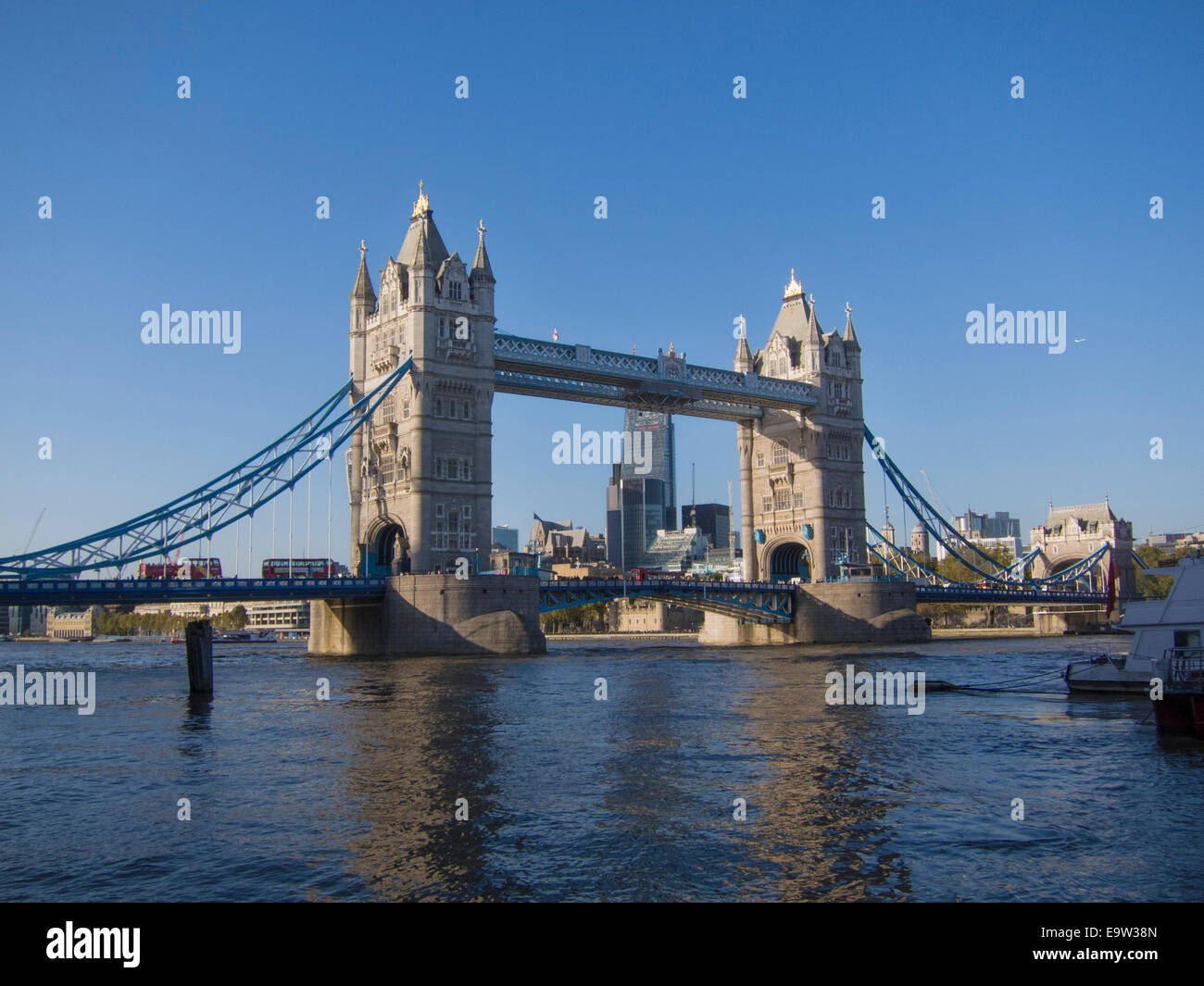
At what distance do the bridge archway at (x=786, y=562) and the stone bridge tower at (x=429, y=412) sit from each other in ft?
125

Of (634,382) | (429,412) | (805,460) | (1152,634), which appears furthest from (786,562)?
(1152,634)

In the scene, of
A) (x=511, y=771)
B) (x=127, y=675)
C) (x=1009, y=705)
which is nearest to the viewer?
(x=511, y=771)

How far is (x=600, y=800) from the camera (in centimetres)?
2120

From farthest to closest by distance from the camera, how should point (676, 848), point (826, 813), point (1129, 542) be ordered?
point (1129, 542) < point (826, 813) < point (676, 848)

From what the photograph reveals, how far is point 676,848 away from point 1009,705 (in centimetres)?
2526

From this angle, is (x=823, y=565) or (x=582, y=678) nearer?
(x=582, y=678)

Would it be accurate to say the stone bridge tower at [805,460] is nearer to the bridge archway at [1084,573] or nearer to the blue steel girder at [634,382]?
the blue steel girder at [634,382]

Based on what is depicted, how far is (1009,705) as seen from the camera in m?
38.0

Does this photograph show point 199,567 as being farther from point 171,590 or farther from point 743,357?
point 743,357

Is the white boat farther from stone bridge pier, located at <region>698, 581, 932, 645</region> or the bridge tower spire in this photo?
the bridge tower spire

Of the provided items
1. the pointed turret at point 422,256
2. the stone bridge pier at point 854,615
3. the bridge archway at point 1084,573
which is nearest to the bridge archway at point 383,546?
the pointed turret at point 422,256
